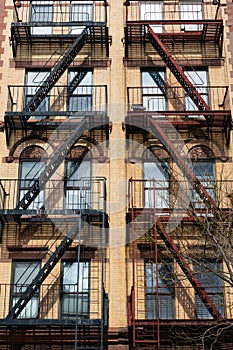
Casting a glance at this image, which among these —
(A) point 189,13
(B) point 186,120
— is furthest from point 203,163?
(A) point 189,13

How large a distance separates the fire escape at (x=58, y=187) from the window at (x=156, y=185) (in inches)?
56.9

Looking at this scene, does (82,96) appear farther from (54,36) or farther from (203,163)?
(203,163)

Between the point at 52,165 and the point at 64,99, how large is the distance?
10.1 feet

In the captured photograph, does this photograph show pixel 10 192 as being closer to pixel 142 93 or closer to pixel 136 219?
pixel 136 219

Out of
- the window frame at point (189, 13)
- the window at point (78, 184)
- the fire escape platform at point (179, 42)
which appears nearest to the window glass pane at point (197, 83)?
the fire escape platform at point (179, 42)

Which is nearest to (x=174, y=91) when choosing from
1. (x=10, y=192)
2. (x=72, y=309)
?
(x=10, y=192)

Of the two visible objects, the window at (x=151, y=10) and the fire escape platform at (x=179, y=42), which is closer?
the fire escape platform at (x=179, y=42)

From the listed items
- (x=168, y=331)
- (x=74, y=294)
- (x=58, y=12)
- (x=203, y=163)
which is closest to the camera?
(x=168, y=331)

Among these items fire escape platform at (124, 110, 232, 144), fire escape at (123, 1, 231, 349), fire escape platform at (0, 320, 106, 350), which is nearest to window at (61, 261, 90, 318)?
fire escape platform at (0, 320, 106, 350)

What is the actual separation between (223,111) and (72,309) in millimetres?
7710

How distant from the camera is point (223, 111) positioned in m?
20.5

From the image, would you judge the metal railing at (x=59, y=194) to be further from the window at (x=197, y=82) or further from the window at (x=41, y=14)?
the window at (x=41, y=14)

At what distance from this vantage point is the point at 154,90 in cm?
2222

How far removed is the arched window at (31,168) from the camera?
20328 millimetres
